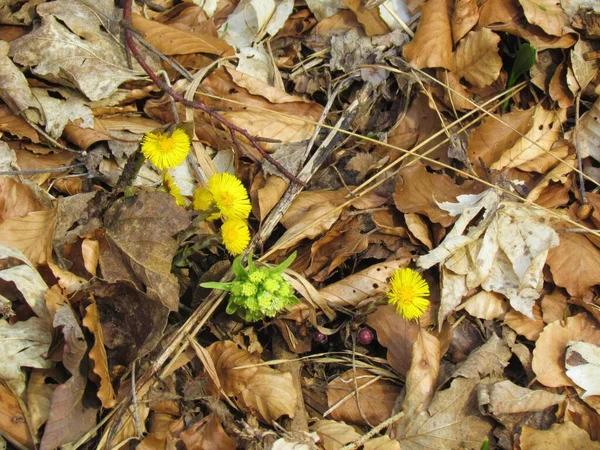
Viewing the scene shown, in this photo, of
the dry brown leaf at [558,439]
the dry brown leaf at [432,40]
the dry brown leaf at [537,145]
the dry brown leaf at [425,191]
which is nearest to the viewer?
the dry brown leaf at [558,439]

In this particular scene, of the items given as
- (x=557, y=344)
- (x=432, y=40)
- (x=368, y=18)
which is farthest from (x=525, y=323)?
(x=368, y=18)

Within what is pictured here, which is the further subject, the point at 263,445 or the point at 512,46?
the point at 512,46

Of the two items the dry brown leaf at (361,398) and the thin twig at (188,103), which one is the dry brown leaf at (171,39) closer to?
the thin twig at (188,103)

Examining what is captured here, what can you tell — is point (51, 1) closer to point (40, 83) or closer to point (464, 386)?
point (40, 83)

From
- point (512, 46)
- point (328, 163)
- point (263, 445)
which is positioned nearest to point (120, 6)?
point (328, 163)

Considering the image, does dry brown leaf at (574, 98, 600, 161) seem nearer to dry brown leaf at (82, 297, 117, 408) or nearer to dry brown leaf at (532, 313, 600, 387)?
dry brown leaf at (532, 313, 600, 387)

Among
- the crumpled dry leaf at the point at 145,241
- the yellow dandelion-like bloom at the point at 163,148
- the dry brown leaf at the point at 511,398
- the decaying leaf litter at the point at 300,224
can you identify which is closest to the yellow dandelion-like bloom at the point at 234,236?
the decaying leaf litter at the point at 300,224

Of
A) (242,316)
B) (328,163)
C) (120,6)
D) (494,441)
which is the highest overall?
(120,6)

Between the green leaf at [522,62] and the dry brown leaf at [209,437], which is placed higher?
the green leaf at [522,62]

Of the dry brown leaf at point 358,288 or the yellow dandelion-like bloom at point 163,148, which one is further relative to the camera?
Result: the dry brown leaf at point 358,288
